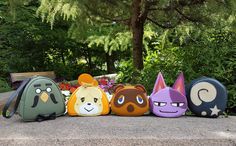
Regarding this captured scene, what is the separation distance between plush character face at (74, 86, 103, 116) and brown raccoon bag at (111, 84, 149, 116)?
205mm

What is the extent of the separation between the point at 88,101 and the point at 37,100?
0.61 m

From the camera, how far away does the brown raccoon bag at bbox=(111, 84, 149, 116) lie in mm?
4949

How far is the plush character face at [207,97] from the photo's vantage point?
494 centimetres

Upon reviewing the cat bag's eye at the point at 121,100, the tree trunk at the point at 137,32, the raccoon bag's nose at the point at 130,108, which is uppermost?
the tree trunk at the point at 137,32

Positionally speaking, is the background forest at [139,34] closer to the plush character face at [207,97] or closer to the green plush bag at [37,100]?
the plush character face at [207,97]

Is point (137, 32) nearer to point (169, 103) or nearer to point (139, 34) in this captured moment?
point (139, 34)

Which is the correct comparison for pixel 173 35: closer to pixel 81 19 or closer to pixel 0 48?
pixel 81 19

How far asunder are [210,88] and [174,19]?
325 centimetres

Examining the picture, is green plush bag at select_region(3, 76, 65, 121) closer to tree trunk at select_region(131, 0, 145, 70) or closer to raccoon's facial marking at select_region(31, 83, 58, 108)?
raccoon's facial marking at select_region(31, 83, 58, 108)

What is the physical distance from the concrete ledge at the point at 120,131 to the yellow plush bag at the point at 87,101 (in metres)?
0.12

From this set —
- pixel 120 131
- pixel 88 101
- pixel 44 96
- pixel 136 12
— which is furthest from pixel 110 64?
pixel 120 131

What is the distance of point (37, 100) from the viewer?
4766 mm

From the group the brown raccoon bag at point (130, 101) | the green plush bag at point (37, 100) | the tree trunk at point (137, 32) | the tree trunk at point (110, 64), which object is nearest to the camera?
the green plush bag at point (37, 100)

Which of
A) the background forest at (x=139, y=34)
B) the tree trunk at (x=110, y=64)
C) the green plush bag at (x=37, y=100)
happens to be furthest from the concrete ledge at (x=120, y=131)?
the tree trunk at (x=110, y=64)
